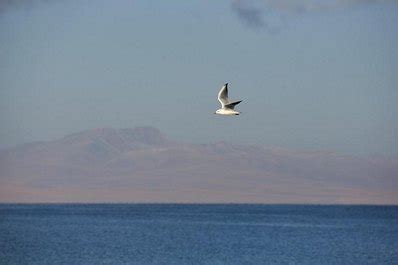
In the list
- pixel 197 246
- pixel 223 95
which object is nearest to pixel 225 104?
pixel 223 95

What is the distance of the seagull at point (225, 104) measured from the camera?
28.3 metres

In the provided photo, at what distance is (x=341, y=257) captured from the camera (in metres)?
67.8

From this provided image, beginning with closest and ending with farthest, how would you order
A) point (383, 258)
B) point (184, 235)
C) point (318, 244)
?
1. point (383, 258)
2. point (318, 244)
3. point (184, 235)

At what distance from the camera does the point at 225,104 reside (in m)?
29.0

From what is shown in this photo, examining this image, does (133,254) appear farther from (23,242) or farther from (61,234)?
(61,234)

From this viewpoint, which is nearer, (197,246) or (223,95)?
(223,95)

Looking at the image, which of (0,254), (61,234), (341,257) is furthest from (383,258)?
(61,234)

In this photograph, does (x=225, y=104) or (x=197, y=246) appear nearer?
(x=225, y=104)

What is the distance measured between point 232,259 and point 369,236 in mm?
30304

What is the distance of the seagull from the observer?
28297mm

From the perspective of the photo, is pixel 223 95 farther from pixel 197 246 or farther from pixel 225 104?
pixel 197 246

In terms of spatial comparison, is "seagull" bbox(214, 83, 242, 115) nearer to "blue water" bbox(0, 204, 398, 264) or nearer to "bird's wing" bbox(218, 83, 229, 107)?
"bird's wing" bbox(218, 83, 229, 107)

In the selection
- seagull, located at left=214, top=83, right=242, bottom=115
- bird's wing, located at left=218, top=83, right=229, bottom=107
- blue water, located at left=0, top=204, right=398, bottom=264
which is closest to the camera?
seagull, located at left=214, top=83, right=242, bottom=115

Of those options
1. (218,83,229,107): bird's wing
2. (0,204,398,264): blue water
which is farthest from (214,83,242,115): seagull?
(0,204,398,264): blue water
